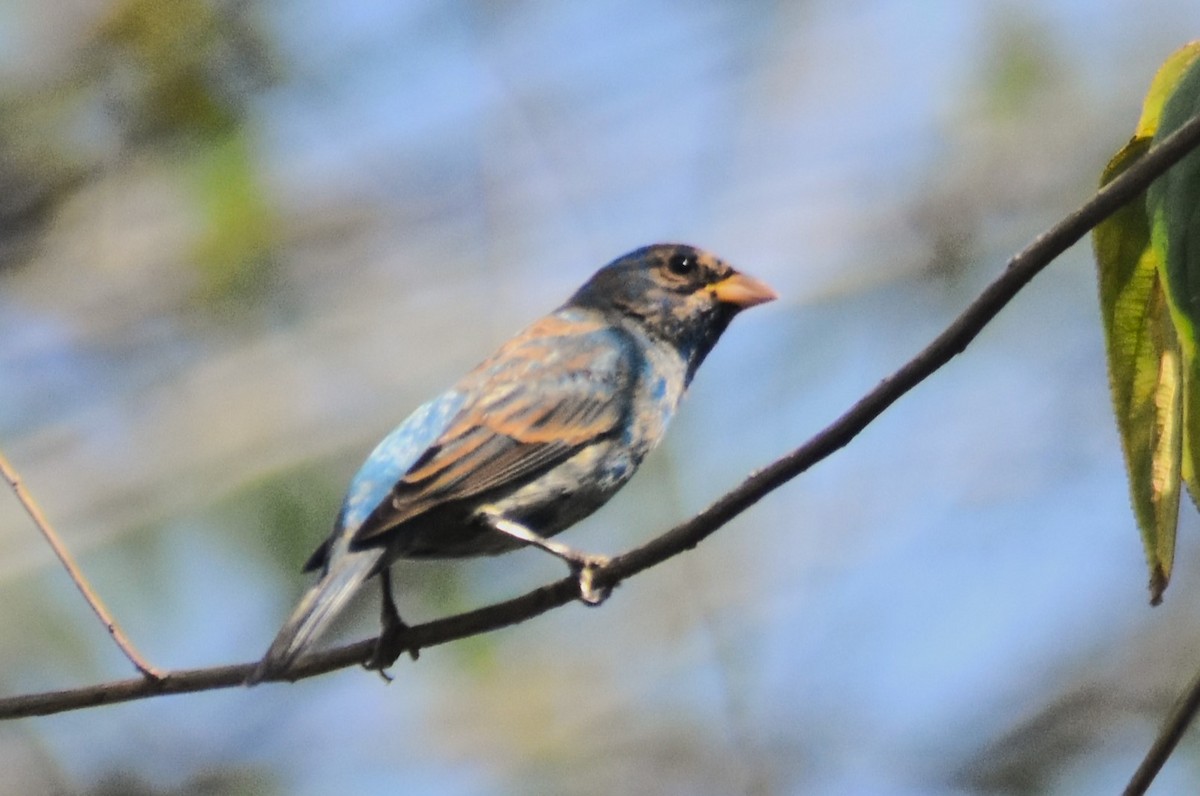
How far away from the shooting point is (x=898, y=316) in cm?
872

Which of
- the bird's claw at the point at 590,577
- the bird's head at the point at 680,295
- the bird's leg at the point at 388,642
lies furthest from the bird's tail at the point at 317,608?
the bird's head at the point at 680,295

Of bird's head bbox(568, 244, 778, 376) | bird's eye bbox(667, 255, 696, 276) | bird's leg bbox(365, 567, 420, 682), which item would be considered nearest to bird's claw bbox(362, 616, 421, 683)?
bird's leg bbox(365, 567, 420, 682)

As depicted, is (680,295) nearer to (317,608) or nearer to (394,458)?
(394,458)

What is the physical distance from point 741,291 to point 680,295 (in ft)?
0.87

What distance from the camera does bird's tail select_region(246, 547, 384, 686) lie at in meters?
3.62

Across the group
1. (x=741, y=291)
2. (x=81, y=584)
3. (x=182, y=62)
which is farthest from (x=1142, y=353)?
(x=182, y=62)

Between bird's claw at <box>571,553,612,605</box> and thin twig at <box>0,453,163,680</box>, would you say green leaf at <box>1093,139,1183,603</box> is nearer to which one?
bird's claw at <box>571,553,612,605</box>

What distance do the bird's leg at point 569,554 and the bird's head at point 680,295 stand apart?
51.9 inches

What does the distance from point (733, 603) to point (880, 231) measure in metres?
2.40

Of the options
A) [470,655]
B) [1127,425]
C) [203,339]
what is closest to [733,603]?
[470,655]

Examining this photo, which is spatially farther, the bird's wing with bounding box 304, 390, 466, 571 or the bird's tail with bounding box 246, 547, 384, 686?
the bird's wing with bounding box 304, 390, 466, 571

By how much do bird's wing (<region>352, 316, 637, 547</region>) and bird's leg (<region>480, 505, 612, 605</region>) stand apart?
0.10m

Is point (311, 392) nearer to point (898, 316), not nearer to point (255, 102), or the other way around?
point (255, 102)

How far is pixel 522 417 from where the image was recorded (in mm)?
4887
